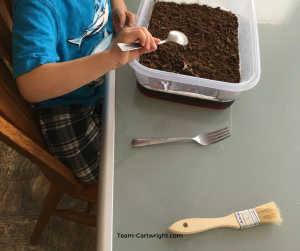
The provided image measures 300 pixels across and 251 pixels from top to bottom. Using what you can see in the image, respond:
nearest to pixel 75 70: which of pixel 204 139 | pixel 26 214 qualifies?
pixel 204 139

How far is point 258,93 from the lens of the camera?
26.6 inches

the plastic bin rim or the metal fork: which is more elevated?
the plastic bin rim

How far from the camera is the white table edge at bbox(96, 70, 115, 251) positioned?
452 mm

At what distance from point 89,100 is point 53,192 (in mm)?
343

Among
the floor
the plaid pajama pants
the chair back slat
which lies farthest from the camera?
the floor

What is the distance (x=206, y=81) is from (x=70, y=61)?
321 millimetres

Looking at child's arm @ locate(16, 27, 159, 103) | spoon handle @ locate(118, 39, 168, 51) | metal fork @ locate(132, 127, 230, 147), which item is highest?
spoon handle @ locate(118, 39, 168, 51)

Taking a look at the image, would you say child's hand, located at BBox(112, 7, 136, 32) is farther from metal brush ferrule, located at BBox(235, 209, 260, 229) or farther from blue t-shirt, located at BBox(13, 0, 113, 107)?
metal brush ferrule, located at BBox(235, 209, 260, 229)

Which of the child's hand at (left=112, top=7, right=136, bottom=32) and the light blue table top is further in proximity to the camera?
the child's hand at (left=112, top=7, right=136, bottom=32)

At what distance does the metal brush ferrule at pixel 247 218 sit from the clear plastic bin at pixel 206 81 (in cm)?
27

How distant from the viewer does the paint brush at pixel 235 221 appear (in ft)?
1.51

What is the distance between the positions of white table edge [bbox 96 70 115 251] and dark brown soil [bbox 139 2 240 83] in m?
0.13

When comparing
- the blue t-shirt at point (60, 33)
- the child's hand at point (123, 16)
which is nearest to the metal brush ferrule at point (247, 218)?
the blue t-shirt at point (60, 33)

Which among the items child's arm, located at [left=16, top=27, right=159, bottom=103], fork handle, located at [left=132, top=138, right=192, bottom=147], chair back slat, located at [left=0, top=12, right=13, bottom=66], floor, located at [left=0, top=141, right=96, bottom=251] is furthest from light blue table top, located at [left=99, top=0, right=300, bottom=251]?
floor, located at [left=0, top=141, right=96, bottom=251]
